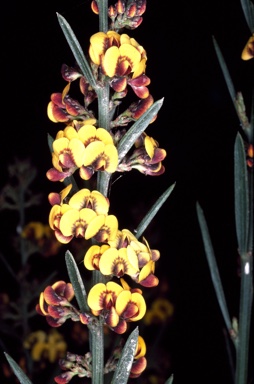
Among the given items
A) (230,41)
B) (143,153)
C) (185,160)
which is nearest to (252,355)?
(185,160)

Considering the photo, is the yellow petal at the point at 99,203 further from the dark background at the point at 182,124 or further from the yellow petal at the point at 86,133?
the dark background at the point at 182,124

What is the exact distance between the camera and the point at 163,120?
2.34 m

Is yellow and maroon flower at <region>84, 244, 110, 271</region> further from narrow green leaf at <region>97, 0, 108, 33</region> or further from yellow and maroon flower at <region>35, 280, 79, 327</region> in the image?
narrow green leaf at <region>97, 0, 108, 33</region>

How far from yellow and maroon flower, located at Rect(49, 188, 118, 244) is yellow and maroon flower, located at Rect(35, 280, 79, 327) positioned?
64 mm

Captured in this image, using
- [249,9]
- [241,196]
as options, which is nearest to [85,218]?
[241,196]

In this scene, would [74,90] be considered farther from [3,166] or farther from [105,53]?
[105,53]

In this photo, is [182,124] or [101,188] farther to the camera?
[182,124]

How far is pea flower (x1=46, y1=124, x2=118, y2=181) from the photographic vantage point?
735 millimetres

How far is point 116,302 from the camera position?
729mm

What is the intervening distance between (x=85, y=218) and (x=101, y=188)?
4cm

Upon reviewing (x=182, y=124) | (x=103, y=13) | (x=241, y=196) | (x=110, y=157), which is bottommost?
(x=182, y=124)

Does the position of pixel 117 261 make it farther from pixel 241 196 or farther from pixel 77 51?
pixel 241 196

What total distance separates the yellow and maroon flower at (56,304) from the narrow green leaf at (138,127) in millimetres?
156

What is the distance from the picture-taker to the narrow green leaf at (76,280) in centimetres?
74
